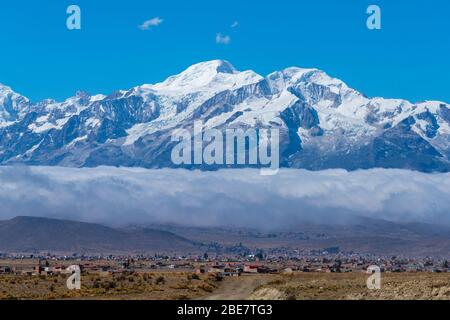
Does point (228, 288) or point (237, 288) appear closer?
point (237, 288)

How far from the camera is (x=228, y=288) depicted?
98188 millimetres

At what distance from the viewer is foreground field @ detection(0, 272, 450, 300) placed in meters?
75.7

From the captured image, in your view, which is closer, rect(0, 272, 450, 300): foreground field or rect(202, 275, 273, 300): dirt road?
rect(0, 272, 450, 300): foreground field

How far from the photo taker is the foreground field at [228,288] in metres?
75.7

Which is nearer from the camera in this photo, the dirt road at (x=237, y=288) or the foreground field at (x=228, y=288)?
the foreground field at (x=228, y=288)

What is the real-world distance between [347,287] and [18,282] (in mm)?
41245

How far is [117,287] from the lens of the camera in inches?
3989
